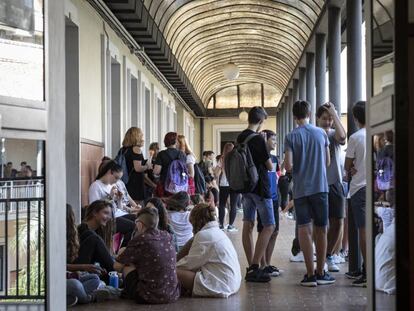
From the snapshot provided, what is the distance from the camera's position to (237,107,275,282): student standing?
6648 millimetres

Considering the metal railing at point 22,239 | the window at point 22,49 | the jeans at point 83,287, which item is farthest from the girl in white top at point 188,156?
the window at point 22,49

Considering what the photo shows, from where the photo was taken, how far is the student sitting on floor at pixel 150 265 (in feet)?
18.4

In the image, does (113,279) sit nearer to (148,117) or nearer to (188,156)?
(188,156)

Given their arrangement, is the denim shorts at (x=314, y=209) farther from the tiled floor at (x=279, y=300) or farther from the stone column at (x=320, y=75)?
the stone column at (x=320, y=75)

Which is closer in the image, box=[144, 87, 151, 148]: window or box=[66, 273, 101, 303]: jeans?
box=[66, 273, 101, 303]: jeans

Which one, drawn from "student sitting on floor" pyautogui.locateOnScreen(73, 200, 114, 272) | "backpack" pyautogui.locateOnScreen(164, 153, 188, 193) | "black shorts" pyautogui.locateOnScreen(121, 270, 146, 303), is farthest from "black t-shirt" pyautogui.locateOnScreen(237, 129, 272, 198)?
"backpack" pyautogui.locateOnScreen(164, 153, 188, 193)

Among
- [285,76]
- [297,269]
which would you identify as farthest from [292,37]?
[297,269]

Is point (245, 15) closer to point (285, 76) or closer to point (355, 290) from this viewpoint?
point (285, 76)

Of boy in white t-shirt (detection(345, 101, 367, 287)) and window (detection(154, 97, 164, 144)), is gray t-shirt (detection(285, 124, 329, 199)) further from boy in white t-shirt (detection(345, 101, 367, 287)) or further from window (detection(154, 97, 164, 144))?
window (detection(154, 97, 164, 144))

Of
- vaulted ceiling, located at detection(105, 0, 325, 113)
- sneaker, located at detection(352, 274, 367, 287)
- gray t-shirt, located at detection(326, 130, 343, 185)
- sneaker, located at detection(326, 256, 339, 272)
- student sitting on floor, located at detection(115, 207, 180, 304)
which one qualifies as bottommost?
sneaker, located at detection(352, 274, 367, 287)

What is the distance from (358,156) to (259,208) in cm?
112

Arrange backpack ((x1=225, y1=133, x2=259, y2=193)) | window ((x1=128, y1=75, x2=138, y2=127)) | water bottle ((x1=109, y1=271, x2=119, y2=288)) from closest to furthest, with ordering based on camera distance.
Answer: water bottle ((x1=109, y1=271, x2=119, y2=288)) → backpack ((x1=225, y1=133, x2=259, y2=193)) → window ((x1=128, y1=75, x2=138, y2=127))

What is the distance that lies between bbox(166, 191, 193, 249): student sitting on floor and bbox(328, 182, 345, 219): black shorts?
5.26ft

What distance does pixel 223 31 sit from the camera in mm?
18547
